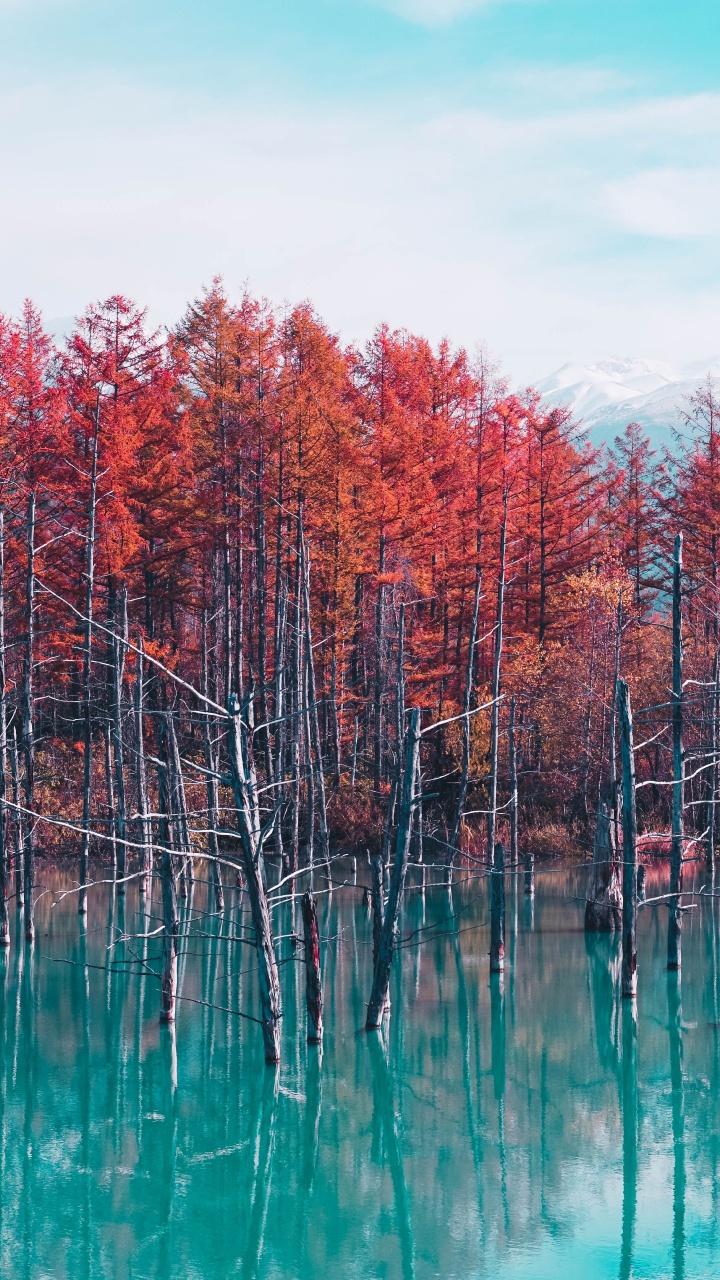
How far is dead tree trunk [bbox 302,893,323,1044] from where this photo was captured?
47.8ft

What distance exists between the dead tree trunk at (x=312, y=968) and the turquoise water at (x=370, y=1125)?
280 mm

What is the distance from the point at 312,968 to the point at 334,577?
19716 mm

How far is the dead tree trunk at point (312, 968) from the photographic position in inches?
574

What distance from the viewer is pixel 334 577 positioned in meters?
33.9

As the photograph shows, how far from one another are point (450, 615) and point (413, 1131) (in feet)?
85.1

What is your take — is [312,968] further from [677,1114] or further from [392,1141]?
[677,1114]

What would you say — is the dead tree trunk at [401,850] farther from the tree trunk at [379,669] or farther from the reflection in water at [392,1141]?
the tree trunk at [379,669]

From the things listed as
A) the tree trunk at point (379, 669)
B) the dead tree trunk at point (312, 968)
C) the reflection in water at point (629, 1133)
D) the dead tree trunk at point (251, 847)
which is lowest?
the reflection in water at point (629, 1133)

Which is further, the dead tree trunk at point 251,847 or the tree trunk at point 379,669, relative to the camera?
the tree trunk at point 379,669

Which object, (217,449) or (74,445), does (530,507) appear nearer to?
(217,449)

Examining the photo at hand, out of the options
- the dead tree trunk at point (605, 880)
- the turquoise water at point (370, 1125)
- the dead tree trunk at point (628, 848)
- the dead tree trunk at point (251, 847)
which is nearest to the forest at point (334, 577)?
the dead tree trunk at point (605, 880)

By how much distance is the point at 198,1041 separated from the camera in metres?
17.1

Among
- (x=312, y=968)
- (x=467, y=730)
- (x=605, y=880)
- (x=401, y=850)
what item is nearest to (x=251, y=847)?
(x=401, y=850)

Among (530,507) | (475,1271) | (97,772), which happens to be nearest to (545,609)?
(530,507)
